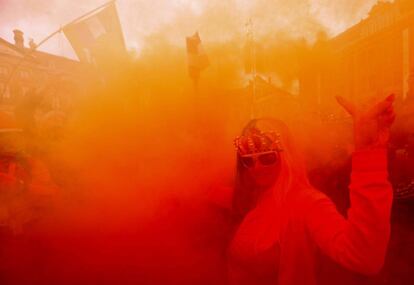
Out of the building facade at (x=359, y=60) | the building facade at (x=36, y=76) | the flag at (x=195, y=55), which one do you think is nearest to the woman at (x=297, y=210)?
the flag at (x=195, y=55)

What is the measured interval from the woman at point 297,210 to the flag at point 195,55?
150 centimetres

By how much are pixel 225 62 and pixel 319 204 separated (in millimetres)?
2833

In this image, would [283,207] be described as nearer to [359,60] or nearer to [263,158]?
[263,158]

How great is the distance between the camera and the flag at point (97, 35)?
3.22 meters

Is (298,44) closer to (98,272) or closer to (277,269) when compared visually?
(277,269)

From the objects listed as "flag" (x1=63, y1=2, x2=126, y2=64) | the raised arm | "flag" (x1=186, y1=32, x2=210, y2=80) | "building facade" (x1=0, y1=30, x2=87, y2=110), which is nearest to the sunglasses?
the raised arm

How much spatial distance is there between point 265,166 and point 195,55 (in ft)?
6.18

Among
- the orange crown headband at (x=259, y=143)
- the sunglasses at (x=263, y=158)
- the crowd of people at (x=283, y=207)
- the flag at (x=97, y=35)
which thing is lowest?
the crowd of people at (x=283, y=207)

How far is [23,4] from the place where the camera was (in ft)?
8.85

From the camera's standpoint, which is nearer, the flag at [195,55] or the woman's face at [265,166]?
the woman's face at [265,166]

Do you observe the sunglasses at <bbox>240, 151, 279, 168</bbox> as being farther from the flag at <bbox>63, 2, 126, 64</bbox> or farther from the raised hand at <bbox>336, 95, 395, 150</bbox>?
the flag at <bbox>63, 2, 126, 64</bbox>

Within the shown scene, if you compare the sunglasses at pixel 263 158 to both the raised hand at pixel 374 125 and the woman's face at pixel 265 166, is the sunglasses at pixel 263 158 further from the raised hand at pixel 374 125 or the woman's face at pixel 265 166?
the raised hand at pixel 374 125

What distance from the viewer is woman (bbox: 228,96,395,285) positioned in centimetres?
98

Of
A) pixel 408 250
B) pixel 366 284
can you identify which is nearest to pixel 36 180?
pixel 366 284
